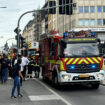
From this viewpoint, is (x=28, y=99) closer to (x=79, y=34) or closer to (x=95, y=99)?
(x=95, y=99)

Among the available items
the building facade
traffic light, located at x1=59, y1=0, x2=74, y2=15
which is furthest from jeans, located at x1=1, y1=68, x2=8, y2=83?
the building facade

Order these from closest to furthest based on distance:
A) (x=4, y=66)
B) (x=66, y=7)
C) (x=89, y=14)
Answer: (x=4, y=66) < (x=66, y=7) < (x=89, y=14)

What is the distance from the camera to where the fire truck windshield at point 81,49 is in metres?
15.1

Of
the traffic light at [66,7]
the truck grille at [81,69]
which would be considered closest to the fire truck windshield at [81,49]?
the truck grille at [81,69]

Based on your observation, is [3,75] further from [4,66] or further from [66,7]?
[66,7]

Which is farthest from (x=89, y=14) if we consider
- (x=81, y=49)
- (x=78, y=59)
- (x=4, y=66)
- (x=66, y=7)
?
(x=78, y=59)

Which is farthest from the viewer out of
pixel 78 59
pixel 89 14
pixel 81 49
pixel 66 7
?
pixel 89 14

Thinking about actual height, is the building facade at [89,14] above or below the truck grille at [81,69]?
above

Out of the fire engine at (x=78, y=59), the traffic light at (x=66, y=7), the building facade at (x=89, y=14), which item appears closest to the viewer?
the fire engine at (x=78, y=59)

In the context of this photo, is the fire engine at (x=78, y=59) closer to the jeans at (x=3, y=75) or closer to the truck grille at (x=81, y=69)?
the truck grille at (x=81, y=69)

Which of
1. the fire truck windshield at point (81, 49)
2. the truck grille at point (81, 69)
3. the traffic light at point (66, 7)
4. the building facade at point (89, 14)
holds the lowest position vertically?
the truck grille at point (81, 69)

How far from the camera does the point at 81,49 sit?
15.2 meters

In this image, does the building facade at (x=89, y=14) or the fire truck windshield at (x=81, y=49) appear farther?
the building facade at (x=89, y=14)

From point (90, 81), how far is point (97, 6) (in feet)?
196
